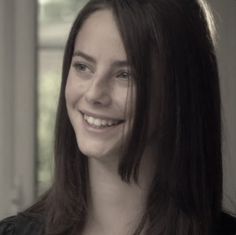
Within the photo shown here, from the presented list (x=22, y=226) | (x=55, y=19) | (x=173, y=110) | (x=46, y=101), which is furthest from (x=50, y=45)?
(x=173, y=110)

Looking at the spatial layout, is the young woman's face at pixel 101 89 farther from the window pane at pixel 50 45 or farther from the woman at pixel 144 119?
the window pane at pixel 50 45

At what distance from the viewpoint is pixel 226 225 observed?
3.63ft

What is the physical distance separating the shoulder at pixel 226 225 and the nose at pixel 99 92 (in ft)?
1.07

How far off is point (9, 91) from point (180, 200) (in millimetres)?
1102

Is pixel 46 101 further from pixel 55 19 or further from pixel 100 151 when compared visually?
pixel 100 151

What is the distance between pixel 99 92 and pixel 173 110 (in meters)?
0.14

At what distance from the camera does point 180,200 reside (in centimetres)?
107

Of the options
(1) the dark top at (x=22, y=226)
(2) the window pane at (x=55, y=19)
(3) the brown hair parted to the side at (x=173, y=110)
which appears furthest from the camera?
(2) the window pane at (x=55, y=19)

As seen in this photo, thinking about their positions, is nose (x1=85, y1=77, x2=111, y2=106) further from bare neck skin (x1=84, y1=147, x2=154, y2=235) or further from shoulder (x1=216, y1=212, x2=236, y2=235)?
shoulder (x1=216, y1=212, x2=236, y2=235)

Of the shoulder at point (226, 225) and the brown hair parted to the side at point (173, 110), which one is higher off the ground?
the brown hair parted to the side at point (173, 110)

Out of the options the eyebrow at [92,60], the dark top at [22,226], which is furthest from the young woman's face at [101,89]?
the dark top at [22,226]

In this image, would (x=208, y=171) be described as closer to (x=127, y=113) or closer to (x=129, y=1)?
(x=127, y=113)

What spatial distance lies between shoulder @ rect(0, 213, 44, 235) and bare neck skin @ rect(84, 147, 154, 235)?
0.35ft

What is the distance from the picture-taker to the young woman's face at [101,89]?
3.31 feet
